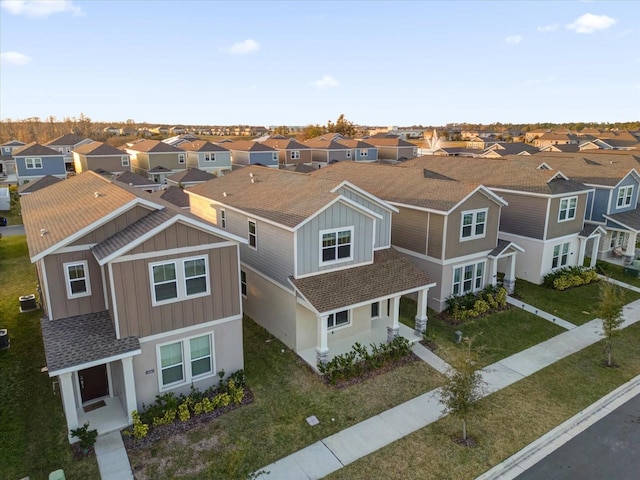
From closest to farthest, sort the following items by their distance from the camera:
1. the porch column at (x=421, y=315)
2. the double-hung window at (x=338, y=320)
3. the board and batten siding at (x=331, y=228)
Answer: the board and batten siding at (x=331, y=228) < the double-hung window at (x=338, y=320) < the porch column at (x=421, y=315)

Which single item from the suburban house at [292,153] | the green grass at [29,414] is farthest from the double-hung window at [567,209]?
the suburban house at [292,153]

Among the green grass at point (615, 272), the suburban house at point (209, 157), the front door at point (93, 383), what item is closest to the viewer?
the front door at point (93, 383)

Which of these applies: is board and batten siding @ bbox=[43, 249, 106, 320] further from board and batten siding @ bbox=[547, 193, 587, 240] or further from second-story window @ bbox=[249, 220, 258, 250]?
board and batten siding @ bbox=[547, 193, 587, 240]

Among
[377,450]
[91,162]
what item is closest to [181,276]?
[377,450]

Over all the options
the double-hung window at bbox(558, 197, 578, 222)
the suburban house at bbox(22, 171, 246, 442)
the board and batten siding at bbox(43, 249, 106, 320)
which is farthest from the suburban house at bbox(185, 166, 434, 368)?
the double-hung window at bbox(558, 197, 578, 222)

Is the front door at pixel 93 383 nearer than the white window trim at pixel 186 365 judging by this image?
No

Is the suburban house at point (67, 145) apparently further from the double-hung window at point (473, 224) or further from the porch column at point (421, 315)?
the porch column at point (421, 315)

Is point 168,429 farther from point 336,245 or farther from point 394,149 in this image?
point 394,149

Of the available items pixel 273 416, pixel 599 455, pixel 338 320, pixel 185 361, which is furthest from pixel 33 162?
pixel 599 455
